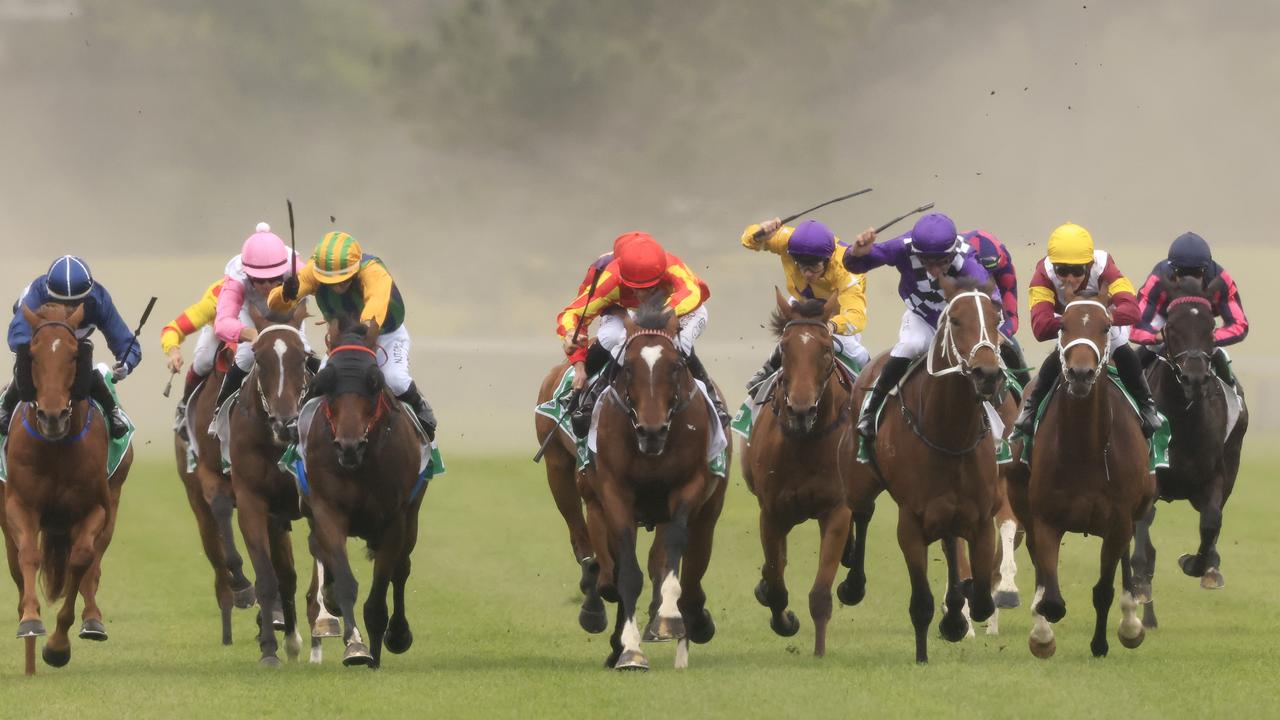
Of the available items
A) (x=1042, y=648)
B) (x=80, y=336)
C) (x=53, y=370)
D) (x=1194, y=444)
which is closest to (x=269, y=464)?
(x=80, y=336)

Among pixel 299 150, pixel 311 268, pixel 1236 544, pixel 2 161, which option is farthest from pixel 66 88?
pixel 311 268

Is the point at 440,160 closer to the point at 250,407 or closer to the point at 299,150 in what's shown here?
the point at 299,150

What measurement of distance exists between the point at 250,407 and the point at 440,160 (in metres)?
72.0

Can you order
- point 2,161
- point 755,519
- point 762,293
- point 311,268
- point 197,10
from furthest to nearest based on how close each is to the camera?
point 197,10
point 2,161
point 762,293
point 755,519
point 311,268

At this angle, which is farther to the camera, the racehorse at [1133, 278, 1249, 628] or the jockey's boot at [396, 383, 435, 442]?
the racehorse at [1133, 278, 1249, 628]

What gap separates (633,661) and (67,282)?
429 centimetres

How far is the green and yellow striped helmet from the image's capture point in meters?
12.6

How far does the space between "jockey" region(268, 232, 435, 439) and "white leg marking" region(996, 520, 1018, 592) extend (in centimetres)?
434

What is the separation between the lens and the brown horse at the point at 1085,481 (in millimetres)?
11766

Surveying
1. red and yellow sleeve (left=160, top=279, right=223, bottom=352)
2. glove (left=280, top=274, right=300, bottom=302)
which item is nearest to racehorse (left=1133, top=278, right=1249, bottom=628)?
glove (left=280, top=274, right=300, bottom=302)

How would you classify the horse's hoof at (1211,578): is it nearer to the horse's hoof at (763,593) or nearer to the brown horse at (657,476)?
the horse's hoof at (763,593)

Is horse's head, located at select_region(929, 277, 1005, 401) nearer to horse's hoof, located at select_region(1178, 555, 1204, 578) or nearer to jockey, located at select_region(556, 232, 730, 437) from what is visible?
jockey, located at select_region(556, 232, 730, 437)

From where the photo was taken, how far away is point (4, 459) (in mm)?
13047

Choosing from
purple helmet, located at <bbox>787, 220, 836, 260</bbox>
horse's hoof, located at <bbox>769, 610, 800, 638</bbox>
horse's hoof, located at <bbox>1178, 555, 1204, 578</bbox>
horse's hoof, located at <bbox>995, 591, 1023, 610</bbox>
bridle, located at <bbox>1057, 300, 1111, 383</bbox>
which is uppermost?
purple helmet, located at <bbox>787, 220, 836, 260</bbox>
